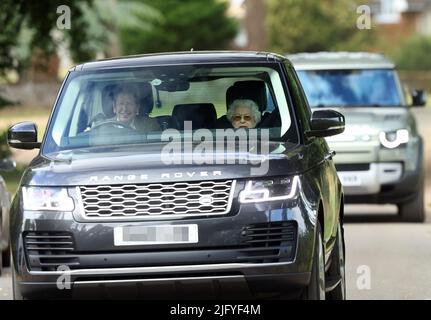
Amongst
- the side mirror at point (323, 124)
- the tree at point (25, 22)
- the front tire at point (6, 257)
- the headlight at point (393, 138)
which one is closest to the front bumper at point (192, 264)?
the side mirror at point (323, 124)

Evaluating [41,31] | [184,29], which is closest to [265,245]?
[41,31]

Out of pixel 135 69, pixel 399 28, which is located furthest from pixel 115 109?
pixel 399 28

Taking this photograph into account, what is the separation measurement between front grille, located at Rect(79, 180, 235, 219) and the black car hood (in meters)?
0.04

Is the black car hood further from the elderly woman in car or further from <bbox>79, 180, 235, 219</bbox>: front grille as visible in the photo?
the elderly woman in car

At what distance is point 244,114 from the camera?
9672mm

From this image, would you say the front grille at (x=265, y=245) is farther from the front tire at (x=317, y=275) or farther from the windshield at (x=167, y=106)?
the windshield at (x=167, y=106)

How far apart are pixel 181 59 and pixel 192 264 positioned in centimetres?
197

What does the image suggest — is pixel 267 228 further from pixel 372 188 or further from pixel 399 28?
pixel 399 28

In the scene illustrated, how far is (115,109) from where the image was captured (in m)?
9.62

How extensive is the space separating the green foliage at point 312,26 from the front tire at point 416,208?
64925 millimetres

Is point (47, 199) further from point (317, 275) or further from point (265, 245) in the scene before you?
point (317, 275)

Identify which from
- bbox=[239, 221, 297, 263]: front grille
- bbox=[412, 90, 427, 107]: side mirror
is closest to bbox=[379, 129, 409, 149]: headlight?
bbox=[412, 90, 427, 107]: side mirror

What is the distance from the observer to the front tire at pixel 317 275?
336 inches

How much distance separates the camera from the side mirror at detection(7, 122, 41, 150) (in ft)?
32.2
